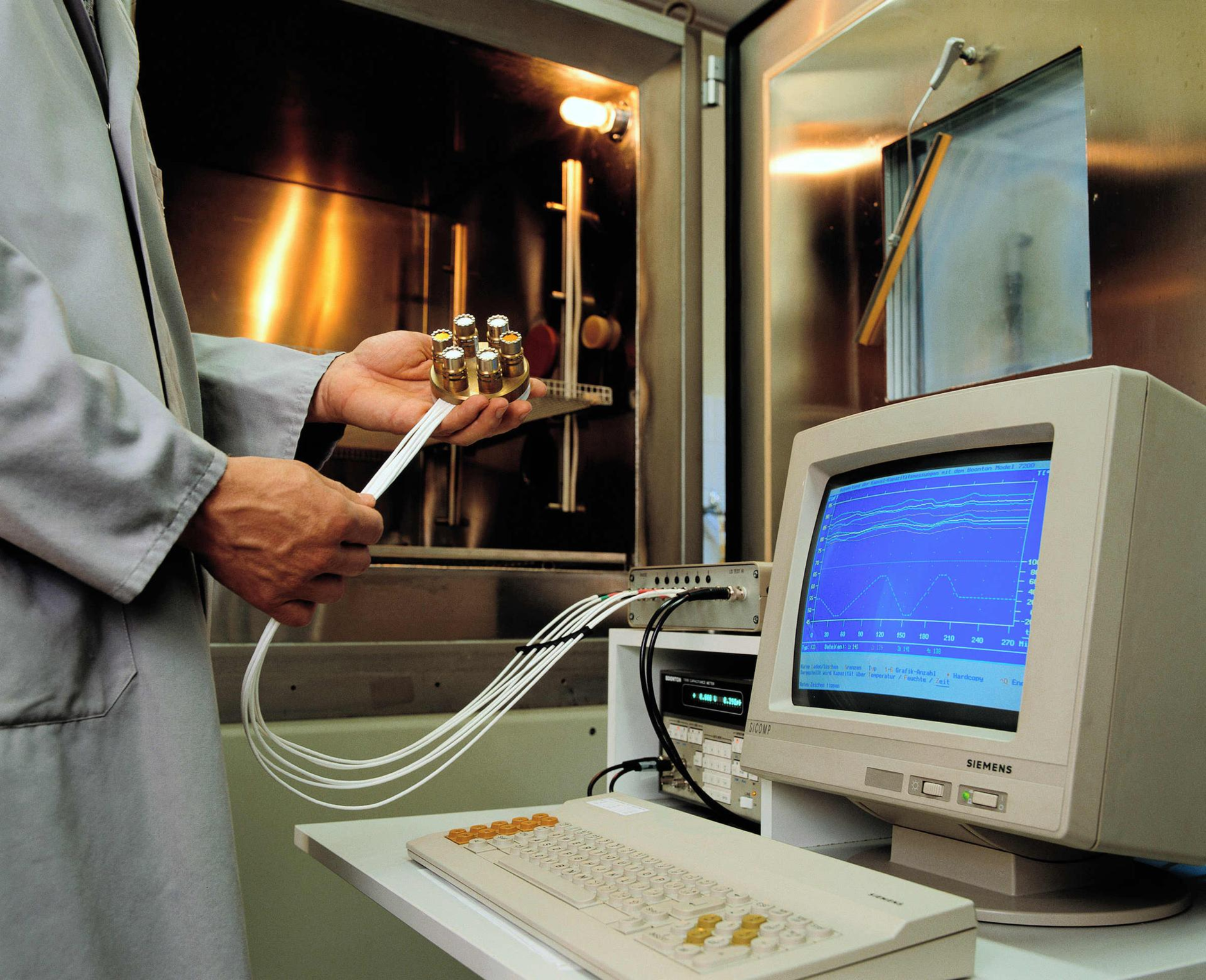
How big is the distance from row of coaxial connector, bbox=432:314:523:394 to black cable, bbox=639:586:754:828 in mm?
281

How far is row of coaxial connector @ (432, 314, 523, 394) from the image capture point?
0.88m

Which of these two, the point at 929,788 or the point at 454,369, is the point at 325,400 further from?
the point at 929,788

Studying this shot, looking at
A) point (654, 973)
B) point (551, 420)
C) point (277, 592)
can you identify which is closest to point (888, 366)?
point (551, 420)

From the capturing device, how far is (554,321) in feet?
6.68

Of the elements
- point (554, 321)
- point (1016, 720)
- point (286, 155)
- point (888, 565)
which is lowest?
point (1016, 720)

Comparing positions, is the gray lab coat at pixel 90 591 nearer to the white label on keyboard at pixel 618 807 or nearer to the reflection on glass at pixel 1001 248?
the white label on keyboard at pixel 618 807

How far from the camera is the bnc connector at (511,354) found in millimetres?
894

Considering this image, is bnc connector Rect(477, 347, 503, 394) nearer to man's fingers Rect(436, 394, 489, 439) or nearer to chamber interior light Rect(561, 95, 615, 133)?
man's fingers Rect(436, 394, 489, 439)

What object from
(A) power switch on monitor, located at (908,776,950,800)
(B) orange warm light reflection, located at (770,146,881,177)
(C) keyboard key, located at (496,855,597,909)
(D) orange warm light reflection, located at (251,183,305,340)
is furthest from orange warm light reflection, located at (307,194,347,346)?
(A) power switch on monitor, located at (908,776,950,800)

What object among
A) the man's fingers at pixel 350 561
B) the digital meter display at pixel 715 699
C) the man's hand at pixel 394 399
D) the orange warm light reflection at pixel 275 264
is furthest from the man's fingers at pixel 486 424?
the orange warm light reflection at pixel 275 264

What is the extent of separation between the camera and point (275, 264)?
7.24 ft

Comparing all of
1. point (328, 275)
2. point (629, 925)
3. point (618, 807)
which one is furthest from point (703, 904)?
point (328, 275)

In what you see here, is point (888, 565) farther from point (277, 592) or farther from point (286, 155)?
point (286, 155)

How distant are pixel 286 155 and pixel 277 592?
176cm
